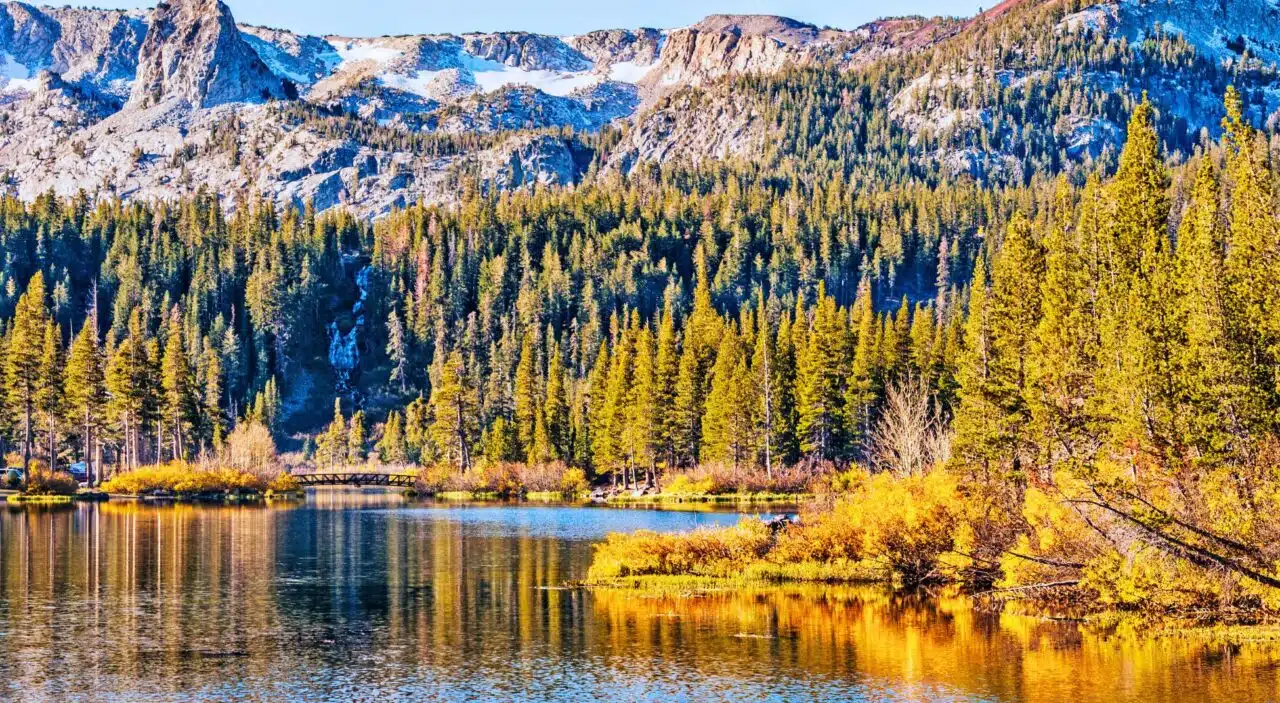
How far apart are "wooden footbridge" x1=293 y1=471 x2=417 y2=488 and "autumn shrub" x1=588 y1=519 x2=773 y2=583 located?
87325mm

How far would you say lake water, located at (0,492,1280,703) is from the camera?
103 feet

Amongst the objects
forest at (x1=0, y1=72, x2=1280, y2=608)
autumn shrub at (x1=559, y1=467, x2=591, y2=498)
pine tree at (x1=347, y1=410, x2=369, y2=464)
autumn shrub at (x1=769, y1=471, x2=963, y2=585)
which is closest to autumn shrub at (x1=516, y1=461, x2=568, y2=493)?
autumn shrub at (x1=559, y1=467, x2=591, y2=498)

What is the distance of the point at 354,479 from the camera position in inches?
5438

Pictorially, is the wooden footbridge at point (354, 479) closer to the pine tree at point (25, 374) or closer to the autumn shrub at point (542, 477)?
the autumn shrub at point (542, 477)

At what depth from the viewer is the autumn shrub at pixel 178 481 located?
4306 inches

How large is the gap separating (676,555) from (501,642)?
44.2 ft

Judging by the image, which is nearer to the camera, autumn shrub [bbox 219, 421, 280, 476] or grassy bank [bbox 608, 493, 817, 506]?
grassy bank [bbox 608, 493, 817, 506]

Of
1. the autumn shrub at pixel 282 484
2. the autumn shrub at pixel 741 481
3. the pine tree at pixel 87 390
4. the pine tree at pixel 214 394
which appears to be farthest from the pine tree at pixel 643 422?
the pine tree at pixel 214 394

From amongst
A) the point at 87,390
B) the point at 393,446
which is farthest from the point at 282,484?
the point at 393,446

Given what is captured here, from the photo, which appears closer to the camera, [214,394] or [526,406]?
[526,406]

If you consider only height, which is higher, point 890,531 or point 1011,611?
point 890,531

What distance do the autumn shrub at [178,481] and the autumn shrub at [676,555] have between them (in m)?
69.1

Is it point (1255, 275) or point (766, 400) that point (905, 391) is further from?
point (1255, 275)

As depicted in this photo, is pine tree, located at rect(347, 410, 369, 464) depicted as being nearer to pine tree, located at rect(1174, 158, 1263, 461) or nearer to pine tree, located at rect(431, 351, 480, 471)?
pine tree, located at rect(431, 351, 480, 471)
